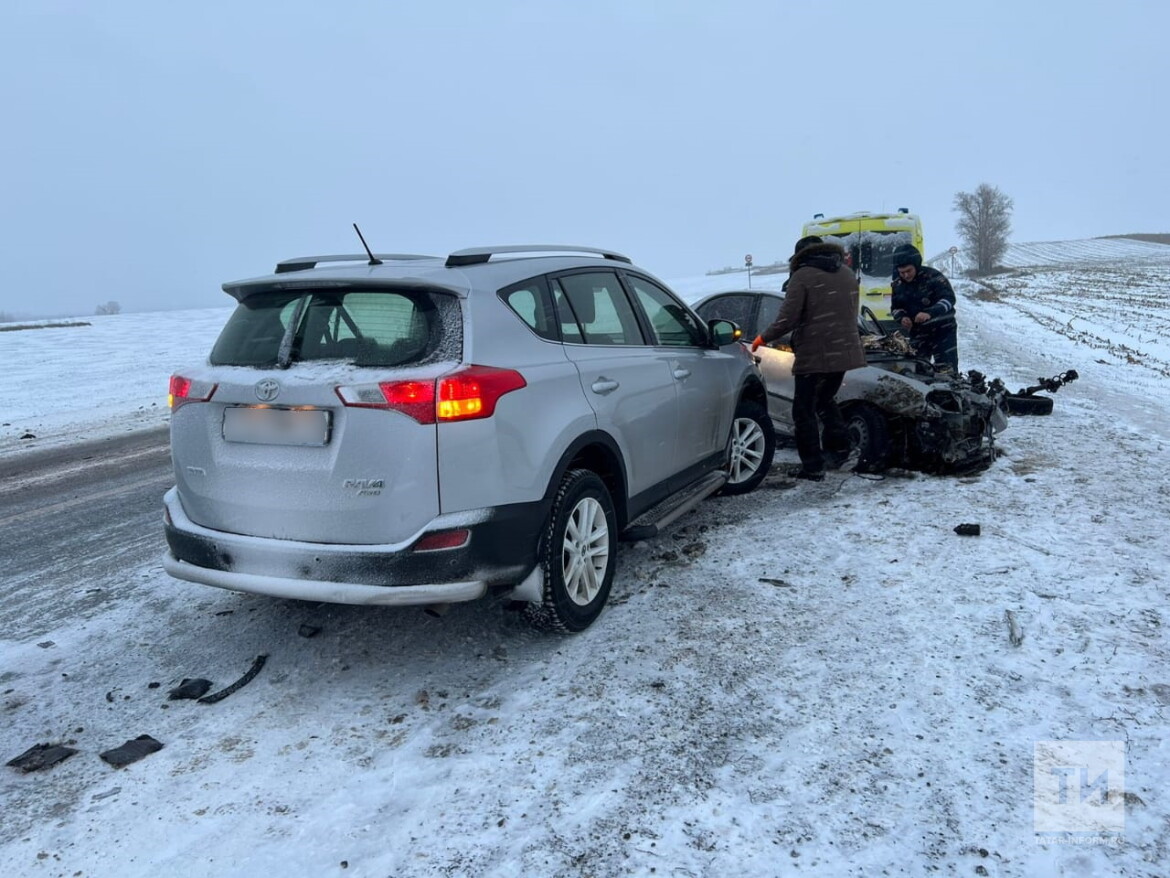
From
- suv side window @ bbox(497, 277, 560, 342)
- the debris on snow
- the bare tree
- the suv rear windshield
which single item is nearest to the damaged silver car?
the debris on snow

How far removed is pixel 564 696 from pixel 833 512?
9.71ft

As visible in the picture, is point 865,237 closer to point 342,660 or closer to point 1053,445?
point 1053,445

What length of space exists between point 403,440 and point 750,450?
365cm

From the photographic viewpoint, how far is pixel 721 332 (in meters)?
5.44

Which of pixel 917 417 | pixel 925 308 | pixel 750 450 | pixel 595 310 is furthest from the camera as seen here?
pixel 925 308

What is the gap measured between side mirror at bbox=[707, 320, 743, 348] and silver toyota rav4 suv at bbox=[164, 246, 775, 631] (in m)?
1.61

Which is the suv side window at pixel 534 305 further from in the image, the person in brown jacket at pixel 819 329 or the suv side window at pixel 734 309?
the suv side window at pixel 734 309

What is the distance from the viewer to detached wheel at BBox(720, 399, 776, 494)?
5948 mm

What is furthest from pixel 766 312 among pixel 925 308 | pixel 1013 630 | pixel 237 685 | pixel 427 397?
pixel 237 685

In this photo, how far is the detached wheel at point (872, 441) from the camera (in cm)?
642

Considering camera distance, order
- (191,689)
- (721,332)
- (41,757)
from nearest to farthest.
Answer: (41,757)
(191,689)
(721,332)

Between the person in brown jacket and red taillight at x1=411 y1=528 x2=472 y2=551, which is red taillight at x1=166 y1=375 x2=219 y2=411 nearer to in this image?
red taillight at x1=411 y1=528 x2=472 y2=551

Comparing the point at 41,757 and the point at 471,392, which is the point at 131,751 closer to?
the point at 41,757

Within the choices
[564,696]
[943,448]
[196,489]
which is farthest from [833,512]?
[196,489]
